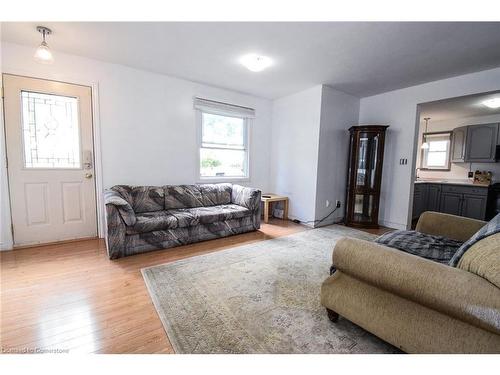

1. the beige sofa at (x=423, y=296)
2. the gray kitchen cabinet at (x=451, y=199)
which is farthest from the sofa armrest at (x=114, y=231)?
the gray kitchen cabinet at (x=451, y=199)

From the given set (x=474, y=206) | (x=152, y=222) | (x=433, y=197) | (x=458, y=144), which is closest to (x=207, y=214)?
(x=152, y=222)

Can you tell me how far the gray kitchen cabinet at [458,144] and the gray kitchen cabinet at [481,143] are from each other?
0.07 m

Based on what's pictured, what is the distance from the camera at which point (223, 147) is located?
4293 mm

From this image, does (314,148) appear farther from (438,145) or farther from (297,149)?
(438,145)

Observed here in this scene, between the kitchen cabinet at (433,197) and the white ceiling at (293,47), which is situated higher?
the white ceiling at (293,47)

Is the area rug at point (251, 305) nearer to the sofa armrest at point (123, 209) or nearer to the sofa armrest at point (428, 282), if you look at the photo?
the sofa armrest at point (428, 282)

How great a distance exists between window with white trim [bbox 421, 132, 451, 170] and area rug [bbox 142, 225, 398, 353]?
4.53 m

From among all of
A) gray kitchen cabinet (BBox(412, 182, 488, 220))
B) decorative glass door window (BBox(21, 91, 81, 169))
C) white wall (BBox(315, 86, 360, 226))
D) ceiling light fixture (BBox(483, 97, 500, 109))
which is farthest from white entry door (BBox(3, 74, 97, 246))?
ceiling light fixture (BBox(483, 97, 500, 109))

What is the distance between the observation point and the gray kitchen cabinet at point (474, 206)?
4082 millimetres

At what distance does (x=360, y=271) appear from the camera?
128 centimetres

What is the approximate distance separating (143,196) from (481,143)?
6252 mm
